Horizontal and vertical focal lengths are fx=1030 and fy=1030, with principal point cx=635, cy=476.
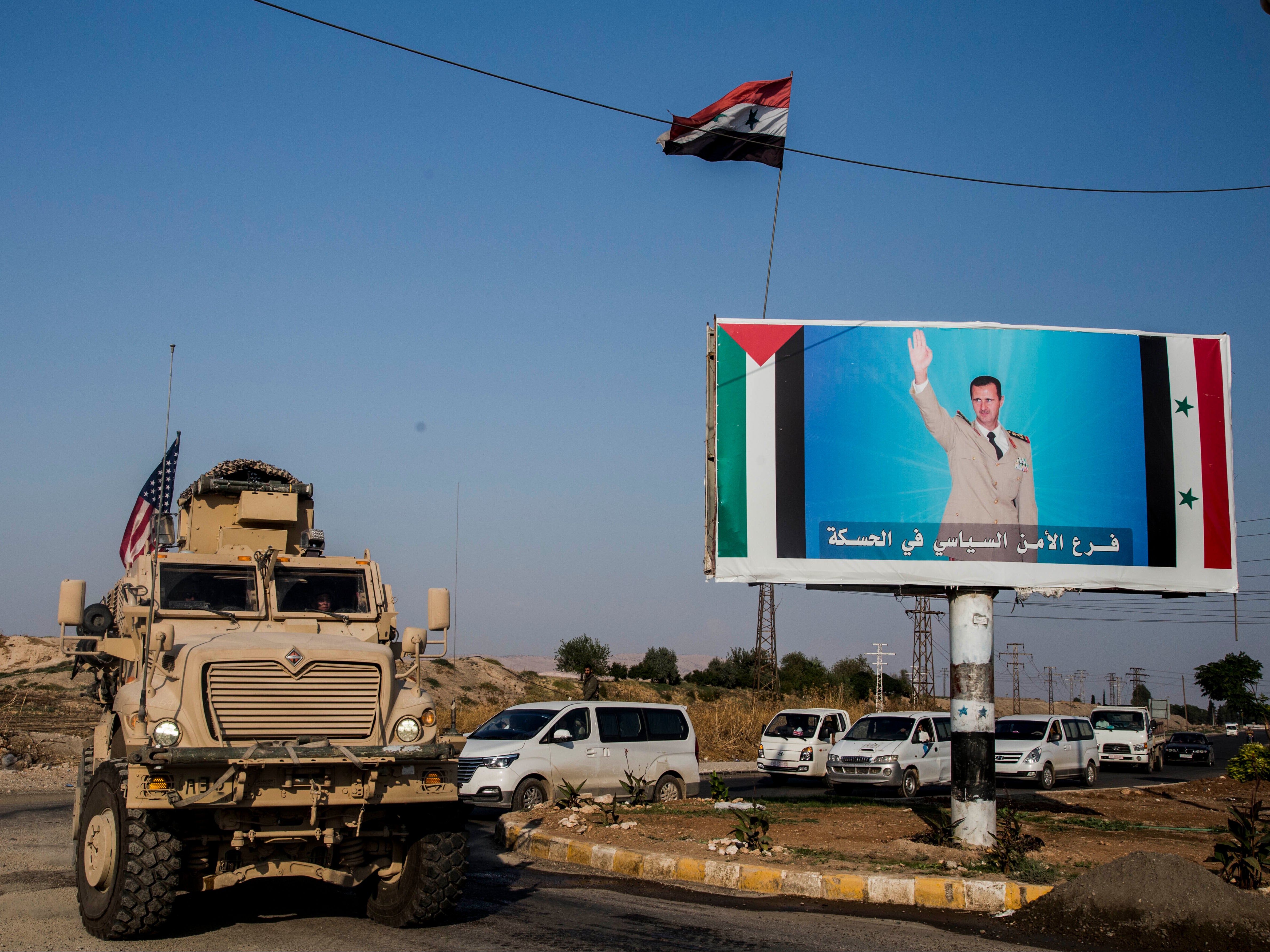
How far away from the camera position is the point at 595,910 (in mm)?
8570

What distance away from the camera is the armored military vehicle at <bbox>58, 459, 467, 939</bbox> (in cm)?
673

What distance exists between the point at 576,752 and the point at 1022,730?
1467 cm

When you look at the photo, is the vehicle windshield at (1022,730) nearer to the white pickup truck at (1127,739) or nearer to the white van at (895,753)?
the white van at (895,753)

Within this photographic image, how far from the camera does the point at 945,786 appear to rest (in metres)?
23.2

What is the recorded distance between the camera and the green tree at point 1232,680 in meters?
91.8

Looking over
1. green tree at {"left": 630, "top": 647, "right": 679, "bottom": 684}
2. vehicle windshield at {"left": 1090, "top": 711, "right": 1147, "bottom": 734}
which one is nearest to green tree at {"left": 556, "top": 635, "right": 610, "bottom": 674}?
green tree at {"left": 630, "top": 647, "right": 679, "bottom": 684}

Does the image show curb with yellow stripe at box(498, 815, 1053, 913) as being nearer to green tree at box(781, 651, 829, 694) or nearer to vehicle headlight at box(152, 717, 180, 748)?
vehicle headlight at box(152, 717, 180, 748)

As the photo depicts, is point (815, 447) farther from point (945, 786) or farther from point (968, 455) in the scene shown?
point (945, 786)

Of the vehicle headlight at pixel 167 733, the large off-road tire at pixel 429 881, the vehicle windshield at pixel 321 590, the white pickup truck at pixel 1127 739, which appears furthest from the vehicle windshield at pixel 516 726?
the white pickup truck at pixel 1127 739

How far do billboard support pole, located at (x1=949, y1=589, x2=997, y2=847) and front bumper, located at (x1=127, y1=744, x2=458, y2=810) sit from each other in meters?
6.19

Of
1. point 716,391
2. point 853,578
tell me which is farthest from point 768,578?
point 716,391

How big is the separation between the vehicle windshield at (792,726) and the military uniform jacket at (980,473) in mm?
12646

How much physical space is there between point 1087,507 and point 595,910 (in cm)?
772

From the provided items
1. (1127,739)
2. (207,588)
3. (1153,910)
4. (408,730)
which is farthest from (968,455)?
(1127,739)
